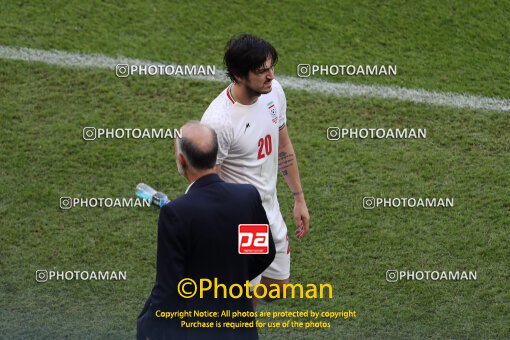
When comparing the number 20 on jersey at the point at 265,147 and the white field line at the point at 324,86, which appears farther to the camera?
the white field line at the point at 324,86

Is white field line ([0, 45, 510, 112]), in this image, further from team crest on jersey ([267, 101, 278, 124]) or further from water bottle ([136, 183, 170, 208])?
team crest on jersey ([267, 101, 278, 124])

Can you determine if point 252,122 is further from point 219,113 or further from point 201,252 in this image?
point 201,252

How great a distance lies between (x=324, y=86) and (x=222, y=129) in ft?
11.0

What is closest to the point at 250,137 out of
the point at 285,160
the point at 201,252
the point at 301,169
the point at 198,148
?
the point at 285,160

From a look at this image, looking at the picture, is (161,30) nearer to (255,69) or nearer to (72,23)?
(72,23)

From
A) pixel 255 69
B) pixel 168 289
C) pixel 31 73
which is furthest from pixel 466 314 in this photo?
pixel 31 73

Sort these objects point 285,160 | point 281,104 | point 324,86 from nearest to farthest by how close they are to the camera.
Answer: point 281,104
point 285,160
point 324,86

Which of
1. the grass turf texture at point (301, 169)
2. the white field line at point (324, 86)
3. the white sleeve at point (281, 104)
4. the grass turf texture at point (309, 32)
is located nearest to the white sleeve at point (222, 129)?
the white sleeve at point (281, 104)

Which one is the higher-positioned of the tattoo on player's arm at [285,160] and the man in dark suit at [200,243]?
the tattoo on player's arm at [285,160]

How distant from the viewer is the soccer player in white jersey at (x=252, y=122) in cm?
524

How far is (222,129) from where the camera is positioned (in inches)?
205

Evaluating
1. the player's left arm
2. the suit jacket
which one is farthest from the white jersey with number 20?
the suit jacket

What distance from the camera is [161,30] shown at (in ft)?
29.2

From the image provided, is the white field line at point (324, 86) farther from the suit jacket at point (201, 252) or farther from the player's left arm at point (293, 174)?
the suit jacket at point (201, 252)
